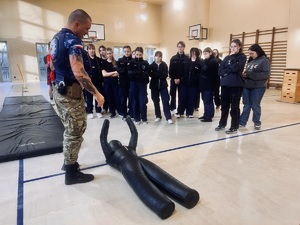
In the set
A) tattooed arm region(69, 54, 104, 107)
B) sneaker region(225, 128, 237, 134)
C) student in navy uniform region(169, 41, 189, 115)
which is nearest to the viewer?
tattooed arm region(69, 54, 104, 107)

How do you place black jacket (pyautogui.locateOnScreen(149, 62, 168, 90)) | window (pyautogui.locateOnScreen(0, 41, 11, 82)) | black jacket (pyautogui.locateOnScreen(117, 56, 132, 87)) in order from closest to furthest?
black jacket (pyautogui.locateOnScreen(149, 62, 168, 90)), black jacket (pyautogui.locateOnScreen(117, 56, 132, 87)), window (pyautogui.locateOnScreen(0, 41, 11, 82))

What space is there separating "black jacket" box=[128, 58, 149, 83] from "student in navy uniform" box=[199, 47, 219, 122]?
40.2 inches

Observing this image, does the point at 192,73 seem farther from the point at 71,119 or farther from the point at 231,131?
the point at 71,119

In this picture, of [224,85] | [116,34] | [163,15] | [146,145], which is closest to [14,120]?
[146,145]

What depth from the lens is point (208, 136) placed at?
10.9 feet

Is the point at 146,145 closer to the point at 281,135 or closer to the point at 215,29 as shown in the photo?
the point at 281,135

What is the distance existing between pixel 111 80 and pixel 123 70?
0.45m

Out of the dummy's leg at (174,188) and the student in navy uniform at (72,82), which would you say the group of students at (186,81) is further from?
the dummy's leg at (174,188)

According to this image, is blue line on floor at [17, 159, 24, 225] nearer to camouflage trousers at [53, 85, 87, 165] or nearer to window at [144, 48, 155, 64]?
camouflage trousers at [53, 85, 87, 165]

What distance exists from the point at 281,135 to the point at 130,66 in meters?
2.63

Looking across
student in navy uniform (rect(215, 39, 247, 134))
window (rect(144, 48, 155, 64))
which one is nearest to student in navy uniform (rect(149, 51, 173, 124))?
student in navy uniform (rect(215, 39, 247, 134))

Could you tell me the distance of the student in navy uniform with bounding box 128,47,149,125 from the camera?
3.80 meters

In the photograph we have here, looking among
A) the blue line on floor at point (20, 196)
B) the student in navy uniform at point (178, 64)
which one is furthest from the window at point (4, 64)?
the blue line on floor at point (20, 196)

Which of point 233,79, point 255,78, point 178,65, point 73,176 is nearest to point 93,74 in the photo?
point 178,65
